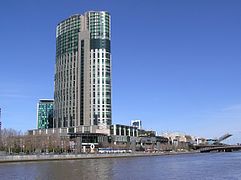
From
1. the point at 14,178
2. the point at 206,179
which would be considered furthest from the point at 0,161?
the point at 206,179

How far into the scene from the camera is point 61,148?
18525 centimetres

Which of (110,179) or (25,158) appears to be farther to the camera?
(25,158)

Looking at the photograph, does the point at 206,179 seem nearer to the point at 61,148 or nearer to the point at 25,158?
the point at 25,158

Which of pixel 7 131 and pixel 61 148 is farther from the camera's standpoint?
pixel 61 148

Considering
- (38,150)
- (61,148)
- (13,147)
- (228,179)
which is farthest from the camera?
(61,148)

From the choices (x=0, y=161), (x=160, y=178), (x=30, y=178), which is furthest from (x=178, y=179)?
(x=0, y=161)

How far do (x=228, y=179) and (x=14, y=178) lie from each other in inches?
1127

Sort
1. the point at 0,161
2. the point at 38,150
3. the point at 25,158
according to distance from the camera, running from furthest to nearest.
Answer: the point at 38,150 → the point at 25,158 → the point at 0,161

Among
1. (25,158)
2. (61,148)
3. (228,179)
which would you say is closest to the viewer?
(228,179)

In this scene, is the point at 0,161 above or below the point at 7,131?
below

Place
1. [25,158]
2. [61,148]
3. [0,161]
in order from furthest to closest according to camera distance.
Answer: [61,148]
[25,158]
[0,161]

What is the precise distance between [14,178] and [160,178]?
1987 centimetres

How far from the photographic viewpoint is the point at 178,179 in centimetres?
5853

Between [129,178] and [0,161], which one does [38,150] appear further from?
[129,178]
